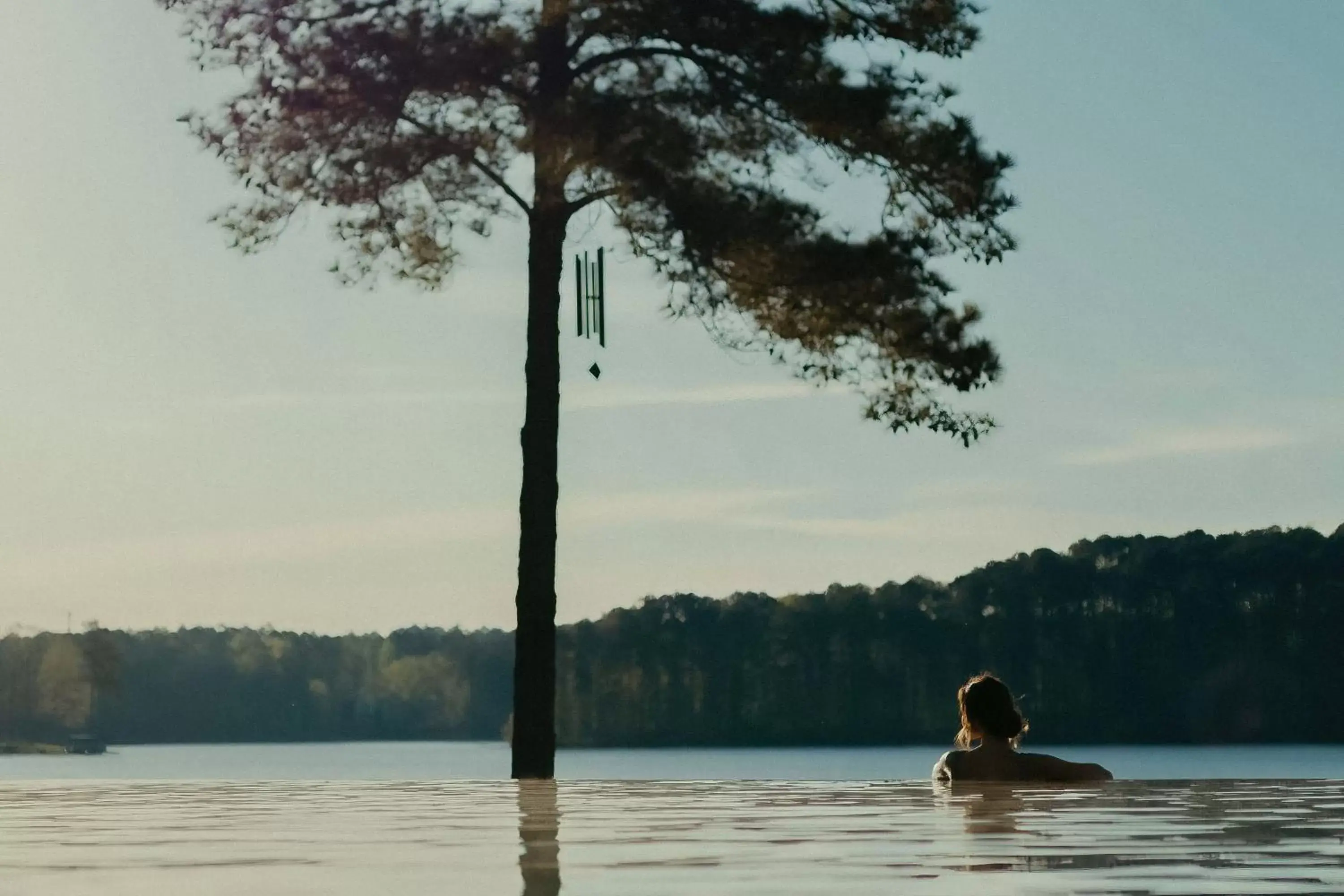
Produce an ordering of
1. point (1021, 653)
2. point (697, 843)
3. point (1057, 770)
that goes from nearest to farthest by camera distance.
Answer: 1. point (697, 843)
2. point (1057, 770)
3. point (1021, 653)

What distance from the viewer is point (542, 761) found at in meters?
12.2

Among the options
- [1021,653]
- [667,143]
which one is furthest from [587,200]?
[1021,653]

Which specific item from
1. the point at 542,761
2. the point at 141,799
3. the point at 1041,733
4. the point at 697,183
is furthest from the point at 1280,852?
the point at 1041,733

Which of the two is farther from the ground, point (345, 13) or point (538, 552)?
point (345, 13)

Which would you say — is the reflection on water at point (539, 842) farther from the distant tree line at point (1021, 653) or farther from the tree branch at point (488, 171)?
the distant tree line at point (1021, 653)

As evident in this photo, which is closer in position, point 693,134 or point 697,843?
point 697,843

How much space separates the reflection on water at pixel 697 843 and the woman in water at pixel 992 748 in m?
0.81

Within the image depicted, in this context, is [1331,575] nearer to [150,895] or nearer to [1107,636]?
[1107,636]

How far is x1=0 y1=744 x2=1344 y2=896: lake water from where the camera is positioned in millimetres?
3170

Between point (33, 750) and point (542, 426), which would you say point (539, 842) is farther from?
point (33, 750)

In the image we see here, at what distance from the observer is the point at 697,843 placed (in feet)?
13.3

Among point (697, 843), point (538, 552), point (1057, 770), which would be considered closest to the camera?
point (697, 843)

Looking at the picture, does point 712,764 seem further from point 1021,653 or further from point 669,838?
point 669,838

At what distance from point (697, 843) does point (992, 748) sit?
3.93m
